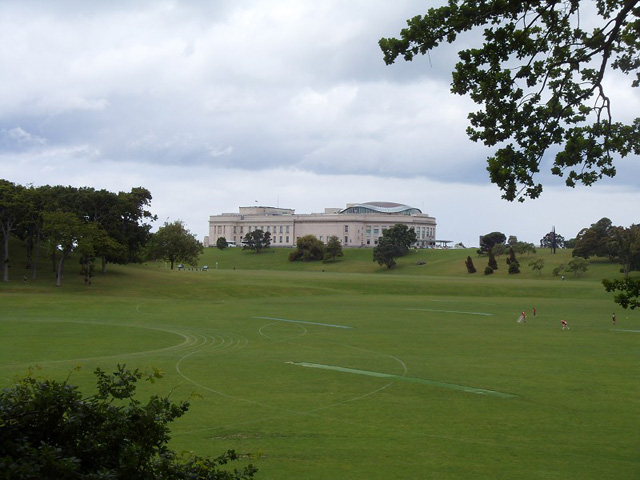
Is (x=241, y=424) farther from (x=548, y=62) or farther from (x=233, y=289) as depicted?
(x=233, y=289)

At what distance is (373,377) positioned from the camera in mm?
25656

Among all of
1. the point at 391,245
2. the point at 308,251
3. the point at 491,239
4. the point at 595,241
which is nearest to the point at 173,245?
the point at 391,245

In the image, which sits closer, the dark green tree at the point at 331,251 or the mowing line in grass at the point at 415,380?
the mowing line in grass at the point at 415,380

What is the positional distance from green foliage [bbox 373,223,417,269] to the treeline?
78.9m

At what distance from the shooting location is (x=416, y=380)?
989 inches

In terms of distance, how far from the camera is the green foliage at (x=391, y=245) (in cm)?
16175

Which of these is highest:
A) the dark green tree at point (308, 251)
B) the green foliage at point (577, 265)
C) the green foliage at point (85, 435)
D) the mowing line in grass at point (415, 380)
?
the dark green tree at point (308, 251)

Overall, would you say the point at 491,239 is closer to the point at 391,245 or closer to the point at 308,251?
the point at 391,245

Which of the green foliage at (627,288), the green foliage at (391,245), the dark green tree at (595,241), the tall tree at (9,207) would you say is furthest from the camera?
the green foliage at (391,245)

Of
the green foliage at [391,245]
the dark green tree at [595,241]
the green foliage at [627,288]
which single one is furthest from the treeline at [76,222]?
the dark green tree at [595,241]

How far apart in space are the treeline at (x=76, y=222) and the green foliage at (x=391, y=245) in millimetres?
78923

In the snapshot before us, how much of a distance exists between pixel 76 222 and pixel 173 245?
44.9m

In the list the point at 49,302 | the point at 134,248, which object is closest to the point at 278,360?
the point at 49,302

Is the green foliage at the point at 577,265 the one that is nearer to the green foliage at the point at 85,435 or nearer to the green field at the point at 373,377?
the green field at the point at 373,377
